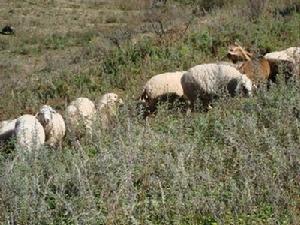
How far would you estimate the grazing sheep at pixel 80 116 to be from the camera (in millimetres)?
7335

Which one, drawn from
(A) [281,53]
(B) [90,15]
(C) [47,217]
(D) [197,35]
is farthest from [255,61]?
(B) [90,15]

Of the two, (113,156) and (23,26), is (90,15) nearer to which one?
(23,26)

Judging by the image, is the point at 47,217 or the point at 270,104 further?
the point at 270,104

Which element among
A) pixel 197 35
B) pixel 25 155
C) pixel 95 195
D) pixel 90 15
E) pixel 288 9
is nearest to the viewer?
pixel 95 195

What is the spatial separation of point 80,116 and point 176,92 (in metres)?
1.90

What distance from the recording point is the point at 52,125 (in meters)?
8.04

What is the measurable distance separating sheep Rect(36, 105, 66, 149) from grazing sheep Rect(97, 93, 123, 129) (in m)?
0.63

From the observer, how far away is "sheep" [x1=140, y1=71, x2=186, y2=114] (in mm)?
8695

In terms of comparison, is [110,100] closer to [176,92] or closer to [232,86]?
[176,92]

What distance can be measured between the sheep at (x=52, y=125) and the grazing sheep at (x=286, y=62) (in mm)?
3506

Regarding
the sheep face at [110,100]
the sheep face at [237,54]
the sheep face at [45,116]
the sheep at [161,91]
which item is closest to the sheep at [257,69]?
the sheep face at [237,54]

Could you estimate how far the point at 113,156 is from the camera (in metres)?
5.43

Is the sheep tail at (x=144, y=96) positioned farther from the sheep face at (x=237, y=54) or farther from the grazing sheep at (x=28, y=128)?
the sheep face at (x=237, y=54)

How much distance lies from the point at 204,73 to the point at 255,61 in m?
0.98
